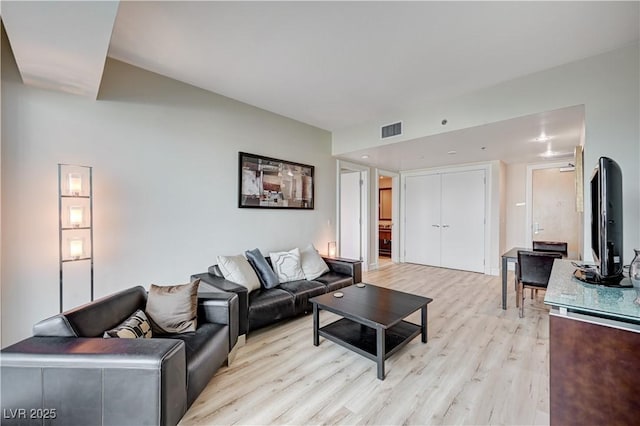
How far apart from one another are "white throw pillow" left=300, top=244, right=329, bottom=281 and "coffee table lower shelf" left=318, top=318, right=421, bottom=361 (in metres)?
0.96

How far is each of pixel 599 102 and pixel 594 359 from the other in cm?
254

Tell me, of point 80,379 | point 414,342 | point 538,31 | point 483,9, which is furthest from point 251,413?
point 538,31

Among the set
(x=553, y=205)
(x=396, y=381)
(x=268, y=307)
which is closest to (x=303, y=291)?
(x=268, y=307)

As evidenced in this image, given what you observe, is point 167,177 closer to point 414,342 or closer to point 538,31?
point 414,342

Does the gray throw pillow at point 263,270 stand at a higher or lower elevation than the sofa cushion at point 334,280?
higher

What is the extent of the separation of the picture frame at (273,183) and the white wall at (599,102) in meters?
2.54

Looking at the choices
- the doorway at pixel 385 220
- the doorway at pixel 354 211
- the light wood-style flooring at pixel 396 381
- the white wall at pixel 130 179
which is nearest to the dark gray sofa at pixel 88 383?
the light wood-style flooring at pixel 396 381

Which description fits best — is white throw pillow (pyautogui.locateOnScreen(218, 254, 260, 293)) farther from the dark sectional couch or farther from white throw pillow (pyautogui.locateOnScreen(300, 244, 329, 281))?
white throw pillow (pyautogui.locateOnScreen(300, 244, 329, 281))

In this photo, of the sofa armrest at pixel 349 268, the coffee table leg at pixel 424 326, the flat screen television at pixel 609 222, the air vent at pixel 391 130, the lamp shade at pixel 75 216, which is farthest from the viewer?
the air vent at pixel 391 130

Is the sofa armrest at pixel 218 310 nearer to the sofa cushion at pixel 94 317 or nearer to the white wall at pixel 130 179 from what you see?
the sofa cushion at pixel 94 317

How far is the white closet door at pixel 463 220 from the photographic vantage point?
17.5ft

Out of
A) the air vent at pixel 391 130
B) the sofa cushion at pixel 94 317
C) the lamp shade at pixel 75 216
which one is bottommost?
the sofa cushion at pixel 94 317

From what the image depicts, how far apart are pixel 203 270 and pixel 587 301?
3.24 m

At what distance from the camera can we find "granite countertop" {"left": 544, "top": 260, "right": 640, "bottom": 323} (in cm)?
119
